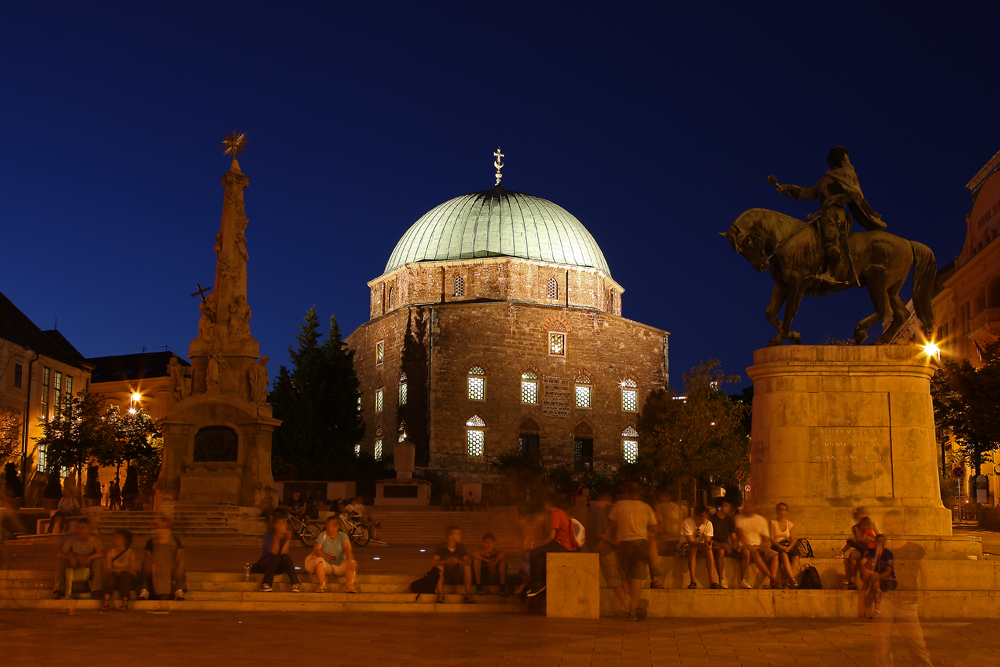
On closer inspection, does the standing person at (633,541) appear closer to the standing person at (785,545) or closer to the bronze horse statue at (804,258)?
the standing person at (785,545)

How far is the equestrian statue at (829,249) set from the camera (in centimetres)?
1355

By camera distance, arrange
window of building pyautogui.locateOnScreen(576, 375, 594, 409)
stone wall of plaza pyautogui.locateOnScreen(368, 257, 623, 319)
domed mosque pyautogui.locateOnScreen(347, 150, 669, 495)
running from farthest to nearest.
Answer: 1. stone wall of plaza pyautogui.locateOnScreen(368, 257, 623, 319)
2. window of building pyautogui.locateOnScreen(576, 375, 594, 409)
3. domed mosque pyautogui.locateOnScreen(347, 150, 669, 495)

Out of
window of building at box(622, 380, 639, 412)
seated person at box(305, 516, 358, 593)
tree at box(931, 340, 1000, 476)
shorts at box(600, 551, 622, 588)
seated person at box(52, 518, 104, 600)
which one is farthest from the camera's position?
window of building at box(622, 380, 639, 412)

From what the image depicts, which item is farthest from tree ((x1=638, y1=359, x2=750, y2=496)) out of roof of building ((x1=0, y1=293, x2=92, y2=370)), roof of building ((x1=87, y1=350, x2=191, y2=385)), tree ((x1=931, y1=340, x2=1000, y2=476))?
roof of building ((x1=87, y1=350, x2=191, y2=385))

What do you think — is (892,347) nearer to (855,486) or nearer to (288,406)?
(855,486)

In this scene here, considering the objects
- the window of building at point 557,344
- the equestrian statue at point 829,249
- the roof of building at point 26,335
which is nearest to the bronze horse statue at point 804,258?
the equestrian statue at point 829,249

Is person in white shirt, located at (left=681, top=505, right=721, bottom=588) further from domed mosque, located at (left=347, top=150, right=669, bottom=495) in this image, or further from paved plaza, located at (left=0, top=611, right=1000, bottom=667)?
domed mosque, located at (left=347, top=150, right=669, bottom=495)

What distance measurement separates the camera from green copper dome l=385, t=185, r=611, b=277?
63.1 metres

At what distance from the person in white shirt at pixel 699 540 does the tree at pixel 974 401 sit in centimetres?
1960

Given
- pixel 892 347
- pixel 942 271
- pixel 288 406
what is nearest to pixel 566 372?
pixel 288 406

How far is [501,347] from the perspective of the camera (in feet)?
193

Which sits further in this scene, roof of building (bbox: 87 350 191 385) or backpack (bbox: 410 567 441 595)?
roof of building (bbox: 87 350 191 385)

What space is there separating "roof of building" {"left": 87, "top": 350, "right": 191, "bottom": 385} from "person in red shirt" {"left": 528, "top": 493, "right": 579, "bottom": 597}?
60.7 m

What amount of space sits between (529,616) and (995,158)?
3860 centimetres
